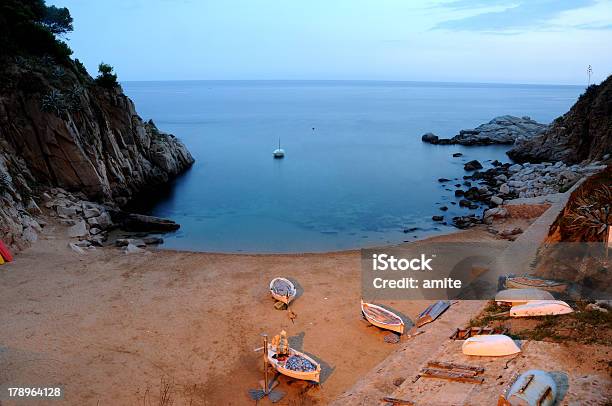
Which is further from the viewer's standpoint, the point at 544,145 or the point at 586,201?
the point at 544,145

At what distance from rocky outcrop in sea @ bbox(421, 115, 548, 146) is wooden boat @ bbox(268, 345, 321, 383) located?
71.7 meters

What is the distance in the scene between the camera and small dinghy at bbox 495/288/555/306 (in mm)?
17062

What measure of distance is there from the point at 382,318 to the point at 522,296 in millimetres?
5416

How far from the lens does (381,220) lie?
135 ft

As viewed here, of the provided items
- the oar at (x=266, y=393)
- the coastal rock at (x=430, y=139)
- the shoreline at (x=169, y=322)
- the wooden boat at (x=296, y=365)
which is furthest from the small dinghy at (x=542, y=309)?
the coastal rock at (x=430, y=139)

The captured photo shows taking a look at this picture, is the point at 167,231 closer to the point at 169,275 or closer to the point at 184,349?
the point at 169,275

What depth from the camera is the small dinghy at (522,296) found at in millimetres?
17062

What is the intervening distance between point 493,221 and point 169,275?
24.3m

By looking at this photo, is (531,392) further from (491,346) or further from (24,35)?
(24,35)

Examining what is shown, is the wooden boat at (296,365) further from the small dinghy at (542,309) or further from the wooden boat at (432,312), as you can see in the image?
the small dinghy at (542,309)

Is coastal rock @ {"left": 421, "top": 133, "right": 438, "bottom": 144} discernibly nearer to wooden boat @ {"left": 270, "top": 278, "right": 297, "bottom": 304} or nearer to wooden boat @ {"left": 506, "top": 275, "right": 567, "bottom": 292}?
wooden boat @ {"left": 270, "top": 278, "right": 297, "bottom": 304}

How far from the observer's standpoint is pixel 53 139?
3556cm

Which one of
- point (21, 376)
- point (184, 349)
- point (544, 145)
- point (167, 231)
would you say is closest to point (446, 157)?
point (544, 145)

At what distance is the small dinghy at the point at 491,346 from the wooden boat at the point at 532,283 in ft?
15.0
